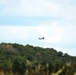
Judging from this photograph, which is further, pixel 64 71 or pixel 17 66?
pixel 17 66

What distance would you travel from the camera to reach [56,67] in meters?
12.7

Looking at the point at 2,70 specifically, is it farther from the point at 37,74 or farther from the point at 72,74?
the point at 72,74

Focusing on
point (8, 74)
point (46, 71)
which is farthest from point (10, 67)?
point (46, 71)

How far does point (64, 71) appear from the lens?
12.5 meters

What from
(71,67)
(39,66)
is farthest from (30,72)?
(71,67)

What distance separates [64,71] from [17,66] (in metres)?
1.73

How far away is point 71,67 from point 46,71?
28.1 inches

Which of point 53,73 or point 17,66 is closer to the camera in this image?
point 53,73

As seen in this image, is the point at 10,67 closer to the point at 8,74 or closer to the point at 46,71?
the point at 8,74

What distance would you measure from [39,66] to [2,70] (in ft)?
3.67

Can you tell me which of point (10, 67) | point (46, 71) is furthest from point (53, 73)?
point (10, 67)

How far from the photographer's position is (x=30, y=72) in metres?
12.6

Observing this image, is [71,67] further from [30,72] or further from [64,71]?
[30,72]

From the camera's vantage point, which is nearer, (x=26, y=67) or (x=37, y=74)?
(x=37, y=74)
